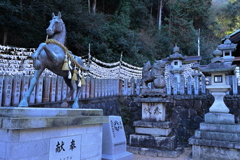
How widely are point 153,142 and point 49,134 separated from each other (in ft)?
14.1

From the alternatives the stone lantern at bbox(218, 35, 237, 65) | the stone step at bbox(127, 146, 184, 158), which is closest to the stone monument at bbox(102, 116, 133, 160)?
the stone step at bbox(127, 146, 184, 158)

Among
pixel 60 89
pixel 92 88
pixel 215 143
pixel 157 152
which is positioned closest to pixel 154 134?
pixel 157 152

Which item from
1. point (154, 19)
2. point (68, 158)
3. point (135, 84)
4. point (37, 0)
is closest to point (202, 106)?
point (135, 84)

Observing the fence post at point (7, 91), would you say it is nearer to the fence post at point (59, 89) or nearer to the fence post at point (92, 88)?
the fence post at point (59, 89)

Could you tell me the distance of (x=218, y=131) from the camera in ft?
18.2

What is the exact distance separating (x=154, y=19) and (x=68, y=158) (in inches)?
1044

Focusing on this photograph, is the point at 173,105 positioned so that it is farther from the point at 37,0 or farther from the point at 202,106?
the point at 37,0

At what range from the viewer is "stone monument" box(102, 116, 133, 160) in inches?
177

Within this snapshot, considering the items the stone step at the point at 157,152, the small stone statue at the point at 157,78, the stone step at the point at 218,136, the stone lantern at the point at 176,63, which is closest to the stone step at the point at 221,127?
the stone step at the point at 218,136

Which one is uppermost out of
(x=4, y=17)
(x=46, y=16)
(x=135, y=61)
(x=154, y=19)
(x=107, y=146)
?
(x=154, y=19)

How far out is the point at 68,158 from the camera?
3.29 meters

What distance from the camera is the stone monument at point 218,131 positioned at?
17.1 ft

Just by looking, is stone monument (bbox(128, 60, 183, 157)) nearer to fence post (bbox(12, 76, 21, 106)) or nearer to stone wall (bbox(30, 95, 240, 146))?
stone wall (bbox(30, 95, 240, 146))

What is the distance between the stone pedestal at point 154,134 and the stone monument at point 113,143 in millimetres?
1621
